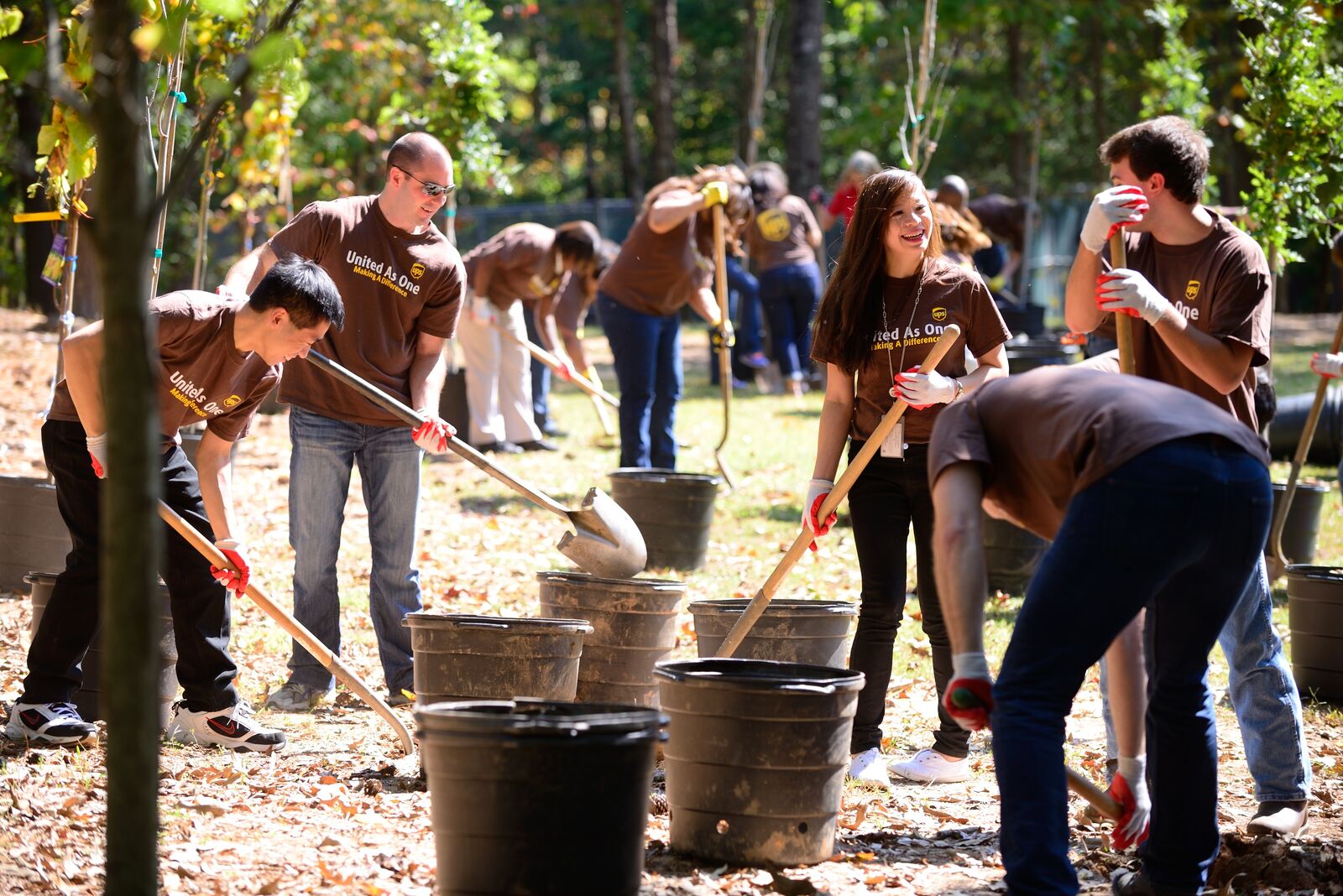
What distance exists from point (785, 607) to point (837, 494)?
2.25ft

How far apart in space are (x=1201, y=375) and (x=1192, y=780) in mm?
1210

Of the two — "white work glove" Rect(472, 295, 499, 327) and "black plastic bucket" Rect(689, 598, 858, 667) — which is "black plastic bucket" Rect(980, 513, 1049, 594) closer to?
"black plastic bucket" Rect(689, 598, 858, 667)

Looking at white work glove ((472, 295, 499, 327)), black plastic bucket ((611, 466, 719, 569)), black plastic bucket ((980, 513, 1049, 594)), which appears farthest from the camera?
white work glove ((472, 295, 499, 327))

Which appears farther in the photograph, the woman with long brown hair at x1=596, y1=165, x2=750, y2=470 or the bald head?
the woman with long brown hair at x1=596, y1=165, x2=750, y2=470

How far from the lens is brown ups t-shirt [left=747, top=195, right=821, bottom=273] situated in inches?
531

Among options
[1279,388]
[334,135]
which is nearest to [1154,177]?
[1279,388]

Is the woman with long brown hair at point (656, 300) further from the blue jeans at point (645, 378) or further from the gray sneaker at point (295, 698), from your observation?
the gray sneaker at point (295, 698)

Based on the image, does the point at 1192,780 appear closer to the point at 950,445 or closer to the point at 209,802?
the point at 950,445

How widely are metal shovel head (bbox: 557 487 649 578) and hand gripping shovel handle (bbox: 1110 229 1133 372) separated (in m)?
2.14

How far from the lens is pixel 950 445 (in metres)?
3.15

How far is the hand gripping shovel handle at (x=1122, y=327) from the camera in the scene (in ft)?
13.7

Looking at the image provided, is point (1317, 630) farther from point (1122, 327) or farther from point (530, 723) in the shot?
point (530, 723)

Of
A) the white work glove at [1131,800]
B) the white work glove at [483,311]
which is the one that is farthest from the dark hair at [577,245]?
the white work glove at [1131,800]

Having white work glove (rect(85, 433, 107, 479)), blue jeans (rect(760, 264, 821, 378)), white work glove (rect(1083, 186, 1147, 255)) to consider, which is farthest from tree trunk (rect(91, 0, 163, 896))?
blue jeans (rect(760, 264, 821, 378))
